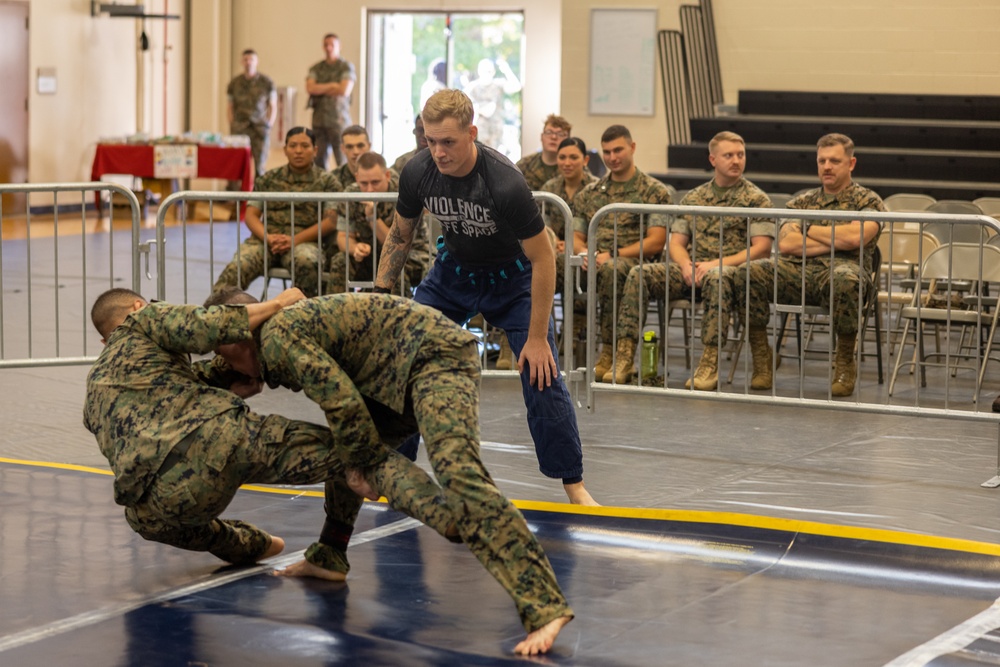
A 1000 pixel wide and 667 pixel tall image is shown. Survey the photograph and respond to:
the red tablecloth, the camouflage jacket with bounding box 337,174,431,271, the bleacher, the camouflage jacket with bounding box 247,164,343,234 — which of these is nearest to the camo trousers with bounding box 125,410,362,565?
the camouflage jacket with bounding box 337,174,431,271

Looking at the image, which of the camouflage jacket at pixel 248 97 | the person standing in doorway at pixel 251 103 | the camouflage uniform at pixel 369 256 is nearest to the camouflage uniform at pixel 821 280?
the camouflage uniform at pixel 369 256

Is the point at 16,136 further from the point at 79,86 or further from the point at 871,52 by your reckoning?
the point at 871,52

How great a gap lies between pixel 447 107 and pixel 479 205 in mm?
450

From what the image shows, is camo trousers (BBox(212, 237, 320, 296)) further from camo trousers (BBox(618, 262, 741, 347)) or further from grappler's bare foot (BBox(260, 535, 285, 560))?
grappler's bare foot (BBox(260, 535, 285, 560))

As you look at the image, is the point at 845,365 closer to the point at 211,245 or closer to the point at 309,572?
the point at 211,245

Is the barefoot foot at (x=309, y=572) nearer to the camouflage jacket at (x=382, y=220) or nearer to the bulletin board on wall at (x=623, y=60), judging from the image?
the camouflage jacket at (x=382, y=220)

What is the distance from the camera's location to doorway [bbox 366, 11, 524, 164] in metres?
19.6

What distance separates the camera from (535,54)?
19.2 metres

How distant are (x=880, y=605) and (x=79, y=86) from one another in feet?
50.6

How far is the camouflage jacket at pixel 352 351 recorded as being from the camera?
12.0 feet

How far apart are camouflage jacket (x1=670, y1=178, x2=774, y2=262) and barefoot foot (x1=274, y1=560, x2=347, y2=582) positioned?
3882mm

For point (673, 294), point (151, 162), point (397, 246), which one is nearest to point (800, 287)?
point (673, 294)

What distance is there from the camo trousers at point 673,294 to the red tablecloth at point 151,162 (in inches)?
376

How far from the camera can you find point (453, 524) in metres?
3.66
